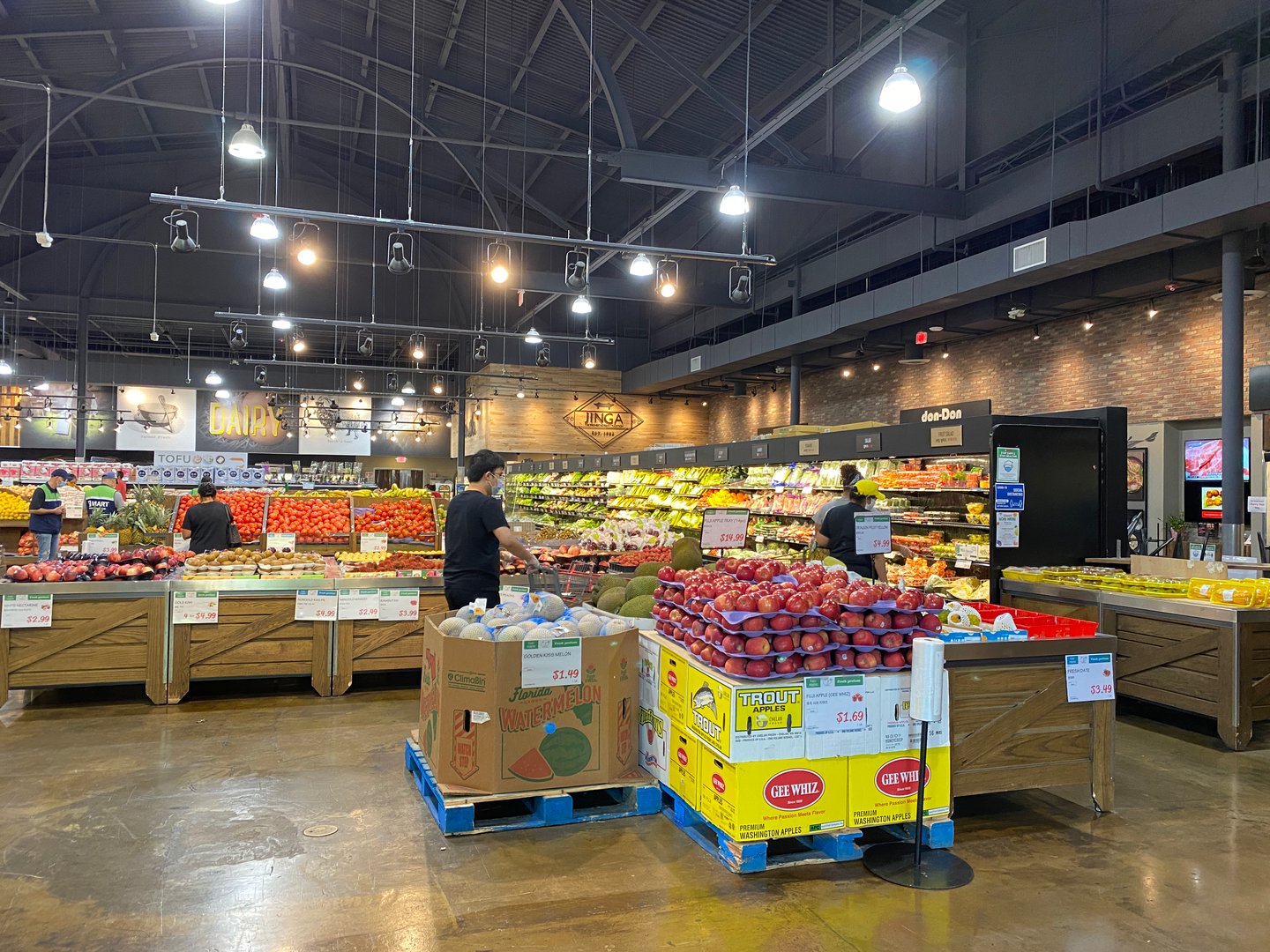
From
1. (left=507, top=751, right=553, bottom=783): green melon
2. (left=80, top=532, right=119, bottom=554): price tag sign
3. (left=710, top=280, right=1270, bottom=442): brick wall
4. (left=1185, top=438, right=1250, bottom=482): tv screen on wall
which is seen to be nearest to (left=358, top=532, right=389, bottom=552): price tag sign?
(left=80, top=532, right=119, bottom=554): price tag sign

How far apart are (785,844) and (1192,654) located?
3374 millimetres

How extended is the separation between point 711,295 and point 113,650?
1253cm

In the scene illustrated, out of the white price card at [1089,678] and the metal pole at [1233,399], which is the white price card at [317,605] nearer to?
the white price card at [1089,678]

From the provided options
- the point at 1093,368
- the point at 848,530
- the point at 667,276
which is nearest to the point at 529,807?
the point at 848,530

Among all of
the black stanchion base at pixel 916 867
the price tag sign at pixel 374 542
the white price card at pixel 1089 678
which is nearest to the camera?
the black stanchion base at pixel 916 867

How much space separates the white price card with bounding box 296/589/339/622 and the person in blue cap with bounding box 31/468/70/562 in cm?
495

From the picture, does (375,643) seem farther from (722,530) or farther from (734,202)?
(734,202)

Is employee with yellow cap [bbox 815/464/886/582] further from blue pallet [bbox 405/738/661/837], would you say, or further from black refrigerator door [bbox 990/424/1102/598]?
blue pallet [bbox 405/738/661/837]

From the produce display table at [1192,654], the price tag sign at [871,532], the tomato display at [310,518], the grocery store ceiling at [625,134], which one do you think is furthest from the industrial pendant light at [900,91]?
the tomato display at [310,518]

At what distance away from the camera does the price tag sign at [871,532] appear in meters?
5.60

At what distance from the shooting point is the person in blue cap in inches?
362

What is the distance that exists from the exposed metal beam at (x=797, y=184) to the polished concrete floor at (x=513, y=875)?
275 inches

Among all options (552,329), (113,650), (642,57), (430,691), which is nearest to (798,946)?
(430,691)

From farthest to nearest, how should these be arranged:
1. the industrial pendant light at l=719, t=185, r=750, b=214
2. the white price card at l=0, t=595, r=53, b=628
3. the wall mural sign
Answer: the wall mural sign < the industrial pendant light at l=719, t=185, r=750, b=214 < the white price card at l=0, t=595, r=53, b=628
